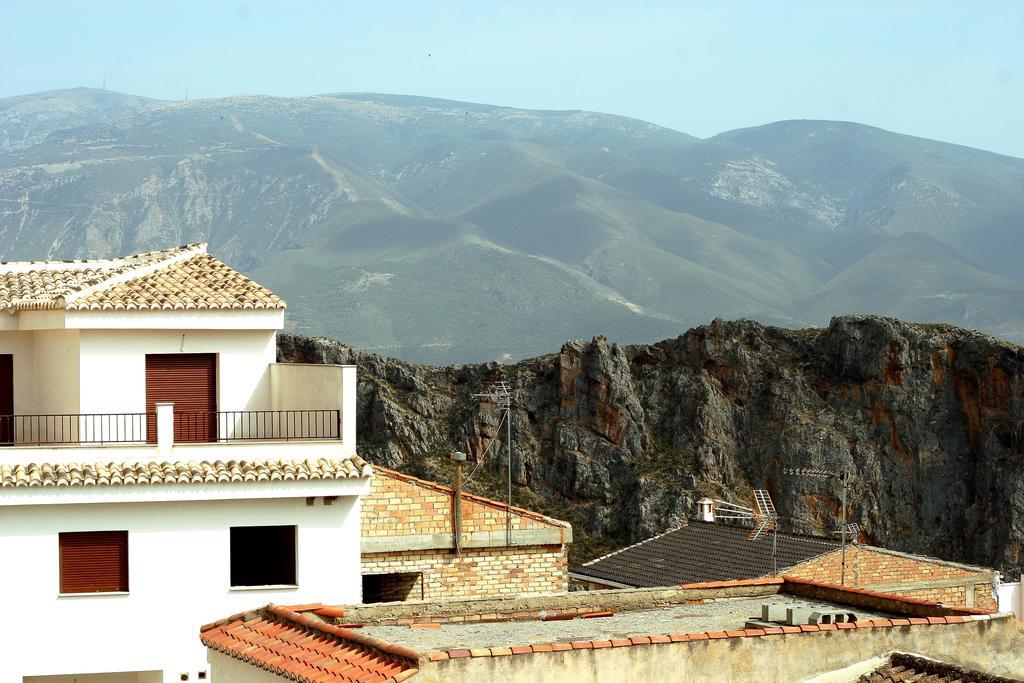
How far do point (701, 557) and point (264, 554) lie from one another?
52.1 ft

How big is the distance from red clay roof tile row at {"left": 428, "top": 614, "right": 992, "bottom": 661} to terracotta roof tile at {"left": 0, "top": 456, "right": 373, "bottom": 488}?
8.38 meters

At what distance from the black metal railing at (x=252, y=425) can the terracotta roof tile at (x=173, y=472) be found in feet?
2.92

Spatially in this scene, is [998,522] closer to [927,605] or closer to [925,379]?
[925,379]

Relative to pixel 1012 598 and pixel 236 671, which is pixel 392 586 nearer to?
pixel 236 671

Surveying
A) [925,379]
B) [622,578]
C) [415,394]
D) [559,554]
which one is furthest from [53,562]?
[925,379]

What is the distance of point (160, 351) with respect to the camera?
2492 cm

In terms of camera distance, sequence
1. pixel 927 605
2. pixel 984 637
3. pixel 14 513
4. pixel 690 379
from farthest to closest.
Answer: pixel 690 379 < pixel 14 513 < pixel 927 605 < pixel 984 637

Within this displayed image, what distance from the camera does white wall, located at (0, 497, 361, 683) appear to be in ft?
74.4

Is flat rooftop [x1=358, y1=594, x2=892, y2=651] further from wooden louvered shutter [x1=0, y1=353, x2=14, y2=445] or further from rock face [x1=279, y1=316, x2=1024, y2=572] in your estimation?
rock face [x1=279, y1=316, x2=1024, y2=572]

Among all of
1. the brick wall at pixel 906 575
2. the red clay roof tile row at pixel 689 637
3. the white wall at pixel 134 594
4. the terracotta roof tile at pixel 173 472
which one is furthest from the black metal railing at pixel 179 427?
the brick wall at pixel 906 575

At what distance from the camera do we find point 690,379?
73562 mm

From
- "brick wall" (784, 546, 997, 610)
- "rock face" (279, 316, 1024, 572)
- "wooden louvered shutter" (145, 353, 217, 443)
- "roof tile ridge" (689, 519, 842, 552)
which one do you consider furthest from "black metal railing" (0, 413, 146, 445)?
"rock face" (279, 316, 1024, 572)

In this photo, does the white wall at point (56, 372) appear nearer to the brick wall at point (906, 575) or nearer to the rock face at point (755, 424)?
the brick wall at point (906, 575)

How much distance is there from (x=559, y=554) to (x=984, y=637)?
42.1 ft
